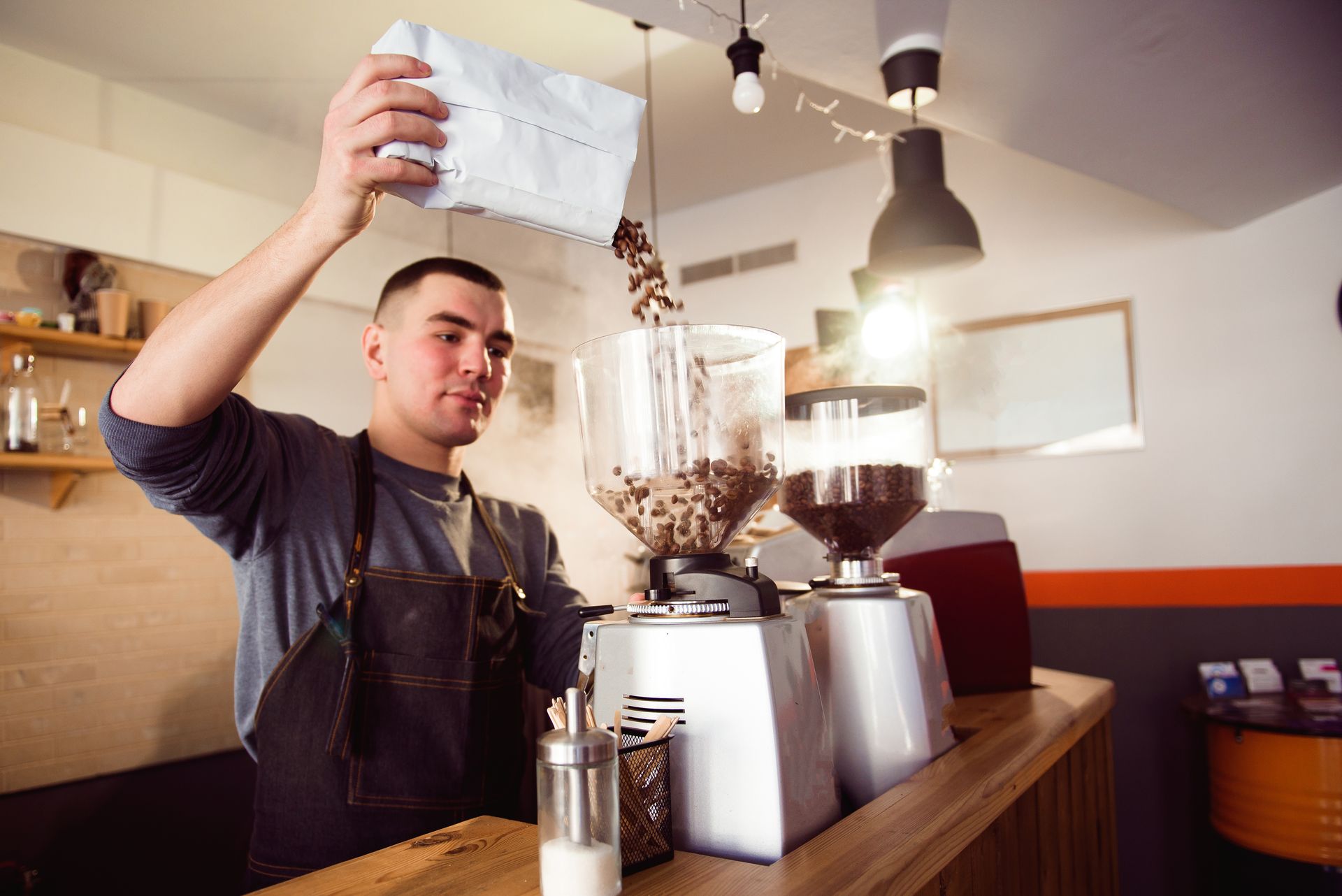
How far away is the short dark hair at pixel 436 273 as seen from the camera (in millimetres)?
1653

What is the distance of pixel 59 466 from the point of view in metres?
2.78

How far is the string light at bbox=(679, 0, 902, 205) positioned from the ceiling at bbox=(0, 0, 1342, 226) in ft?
0.09

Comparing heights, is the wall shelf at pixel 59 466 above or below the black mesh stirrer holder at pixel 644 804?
above

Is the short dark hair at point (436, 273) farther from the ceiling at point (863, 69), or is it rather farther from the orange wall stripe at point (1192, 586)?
the orange wall stripe at point (1192, 586)

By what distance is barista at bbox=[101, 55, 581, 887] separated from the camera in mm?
941

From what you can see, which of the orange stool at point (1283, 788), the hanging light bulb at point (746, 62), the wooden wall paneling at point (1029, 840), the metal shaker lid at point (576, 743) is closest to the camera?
the metal shaker lid at point (576, 743)

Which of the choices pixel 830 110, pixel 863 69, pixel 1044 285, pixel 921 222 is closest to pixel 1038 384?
pixel 1044 285

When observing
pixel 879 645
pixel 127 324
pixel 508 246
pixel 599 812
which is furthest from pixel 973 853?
pixel 508 246

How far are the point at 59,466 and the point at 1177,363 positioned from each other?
4.31m

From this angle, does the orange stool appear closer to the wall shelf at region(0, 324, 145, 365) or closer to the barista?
the barista

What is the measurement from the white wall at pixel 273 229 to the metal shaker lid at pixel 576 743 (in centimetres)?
323

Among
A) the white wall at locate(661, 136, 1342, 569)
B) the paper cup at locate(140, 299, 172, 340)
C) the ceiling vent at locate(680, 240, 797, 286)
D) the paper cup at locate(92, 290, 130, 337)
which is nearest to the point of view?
the paper cup at locate(92, 290, 130, 337)

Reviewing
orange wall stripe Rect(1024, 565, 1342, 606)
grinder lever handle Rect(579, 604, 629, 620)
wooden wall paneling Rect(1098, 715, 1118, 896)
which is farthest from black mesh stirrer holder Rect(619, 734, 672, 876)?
orange wall stripe Rect(1024, 565, 1342, 606)

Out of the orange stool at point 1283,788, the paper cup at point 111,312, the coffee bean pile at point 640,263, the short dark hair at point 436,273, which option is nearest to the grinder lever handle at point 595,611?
the coffee bean pile at point 640,263
